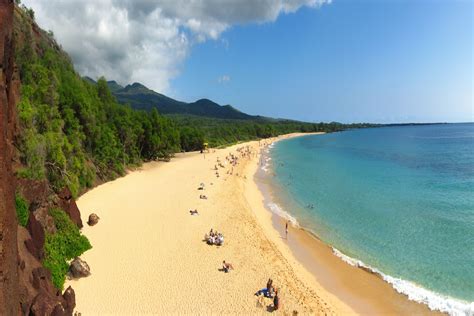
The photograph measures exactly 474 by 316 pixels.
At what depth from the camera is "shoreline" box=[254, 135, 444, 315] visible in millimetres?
21453

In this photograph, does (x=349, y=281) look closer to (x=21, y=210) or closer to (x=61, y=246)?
(x=61, y=246)

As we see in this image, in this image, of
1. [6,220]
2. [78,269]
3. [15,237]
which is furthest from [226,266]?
→ [6,220]

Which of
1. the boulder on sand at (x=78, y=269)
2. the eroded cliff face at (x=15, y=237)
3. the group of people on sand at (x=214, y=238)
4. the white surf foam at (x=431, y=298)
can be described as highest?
the eroded cliff face at (x=15, y=237)

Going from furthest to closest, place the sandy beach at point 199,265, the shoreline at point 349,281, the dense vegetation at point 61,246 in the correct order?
the shoreline at point 349,281
the sandy beach at point 199,265
the dense vegetation at point 61,246

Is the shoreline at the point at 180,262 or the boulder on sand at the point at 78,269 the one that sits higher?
the boulder on sand at the point at 78,269

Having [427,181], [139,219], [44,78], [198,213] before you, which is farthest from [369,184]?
[44,78]

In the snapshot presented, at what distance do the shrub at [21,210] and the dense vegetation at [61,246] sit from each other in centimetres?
290

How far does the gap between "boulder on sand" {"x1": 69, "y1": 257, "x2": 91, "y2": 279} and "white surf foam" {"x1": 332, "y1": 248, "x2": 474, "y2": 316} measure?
766 inches

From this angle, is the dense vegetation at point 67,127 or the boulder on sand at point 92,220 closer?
the boulder on sand at point 92,220

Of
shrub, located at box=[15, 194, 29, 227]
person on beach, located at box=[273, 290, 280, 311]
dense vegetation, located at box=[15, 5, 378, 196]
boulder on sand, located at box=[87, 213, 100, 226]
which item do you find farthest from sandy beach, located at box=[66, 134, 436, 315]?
shrub, located at box=[15, 194, 29, 227]

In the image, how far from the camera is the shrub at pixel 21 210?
17266 millimetres

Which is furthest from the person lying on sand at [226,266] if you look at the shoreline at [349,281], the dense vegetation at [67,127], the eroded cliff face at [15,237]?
the dense vegetation at [67,127]

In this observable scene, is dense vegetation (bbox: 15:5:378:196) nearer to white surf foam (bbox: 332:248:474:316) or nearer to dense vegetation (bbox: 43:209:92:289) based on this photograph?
dense vegetation (bbox: 43:209:92:289)

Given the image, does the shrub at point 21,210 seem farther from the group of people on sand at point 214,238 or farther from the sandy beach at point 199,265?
the group of people on sand at point 214,238
